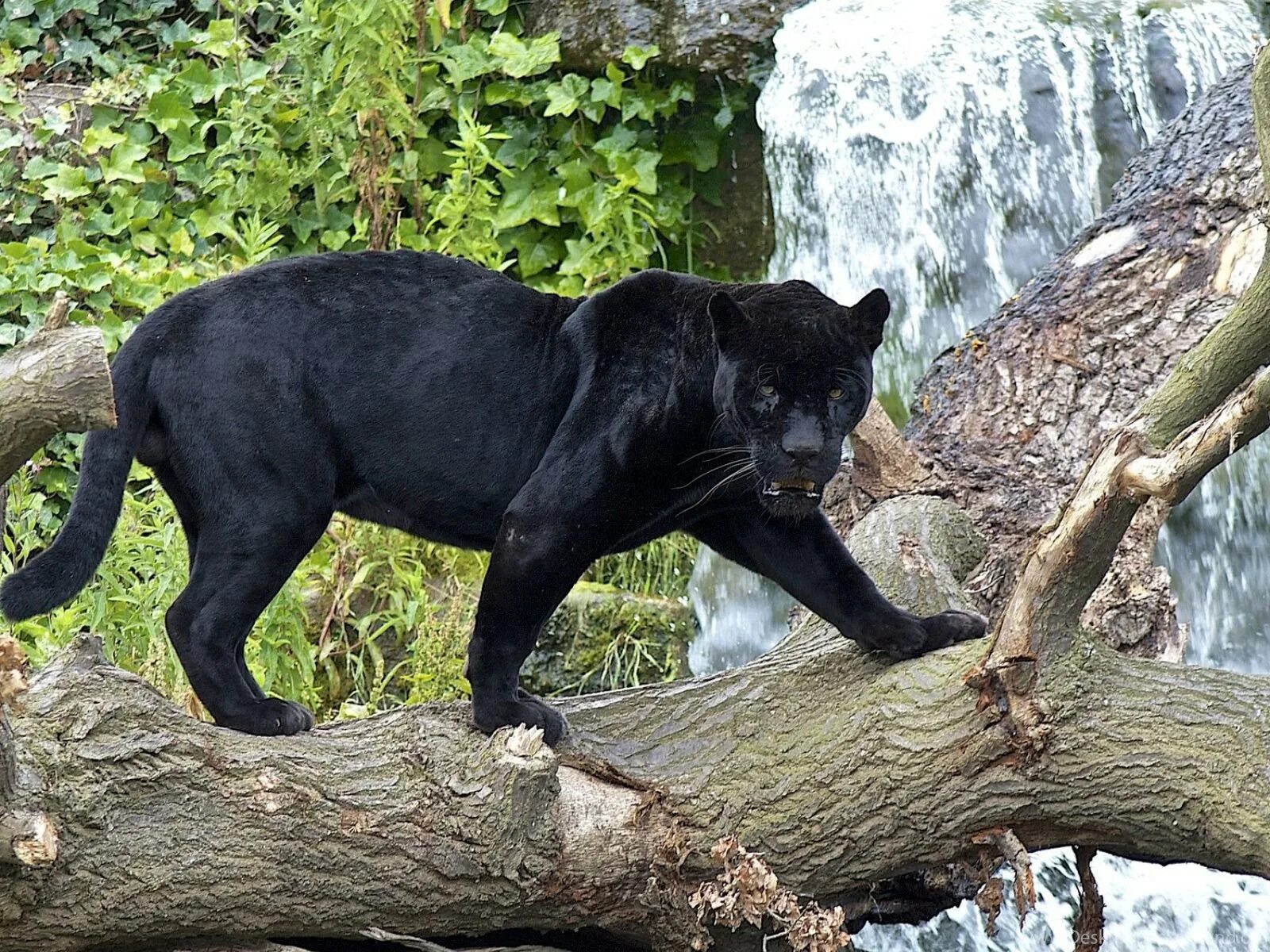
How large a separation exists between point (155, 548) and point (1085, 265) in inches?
117

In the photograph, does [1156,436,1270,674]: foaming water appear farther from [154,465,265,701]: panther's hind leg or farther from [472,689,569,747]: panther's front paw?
[154,465,265,701]: panther's hind leg

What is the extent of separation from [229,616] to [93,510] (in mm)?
324

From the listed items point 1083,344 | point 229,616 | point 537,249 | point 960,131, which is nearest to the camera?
point 229,616

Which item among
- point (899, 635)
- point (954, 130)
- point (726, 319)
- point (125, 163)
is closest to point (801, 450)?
point (726, 319)

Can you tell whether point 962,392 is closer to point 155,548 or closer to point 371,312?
point 371,312

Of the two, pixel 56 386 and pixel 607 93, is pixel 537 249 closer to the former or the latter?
pixel 607 93

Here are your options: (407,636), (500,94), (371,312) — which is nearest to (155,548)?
(407,636)

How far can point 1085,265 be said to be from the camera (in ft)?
14.5

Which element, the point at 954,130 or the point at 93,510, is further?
the point at 954,130

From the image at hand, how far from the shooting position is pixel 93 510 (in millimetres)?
2818

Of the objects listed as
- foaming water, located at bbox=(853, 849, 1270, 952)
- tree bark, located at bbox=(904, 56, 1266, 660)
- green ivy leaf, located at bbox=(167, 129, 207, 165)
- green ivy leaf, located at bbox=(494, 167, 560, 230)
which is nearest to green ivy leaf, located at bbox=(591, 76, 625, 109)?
green ivy leaf, located at bbox=(494, 167, 560, 230)

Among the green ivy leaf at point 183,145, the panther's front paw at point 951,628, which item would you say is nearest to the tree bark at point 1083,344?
the panther's front paw at point 951,628

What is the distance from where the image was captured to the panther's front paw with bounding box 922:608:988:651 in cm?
300

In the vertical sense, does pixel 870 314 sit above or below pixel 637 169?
below
